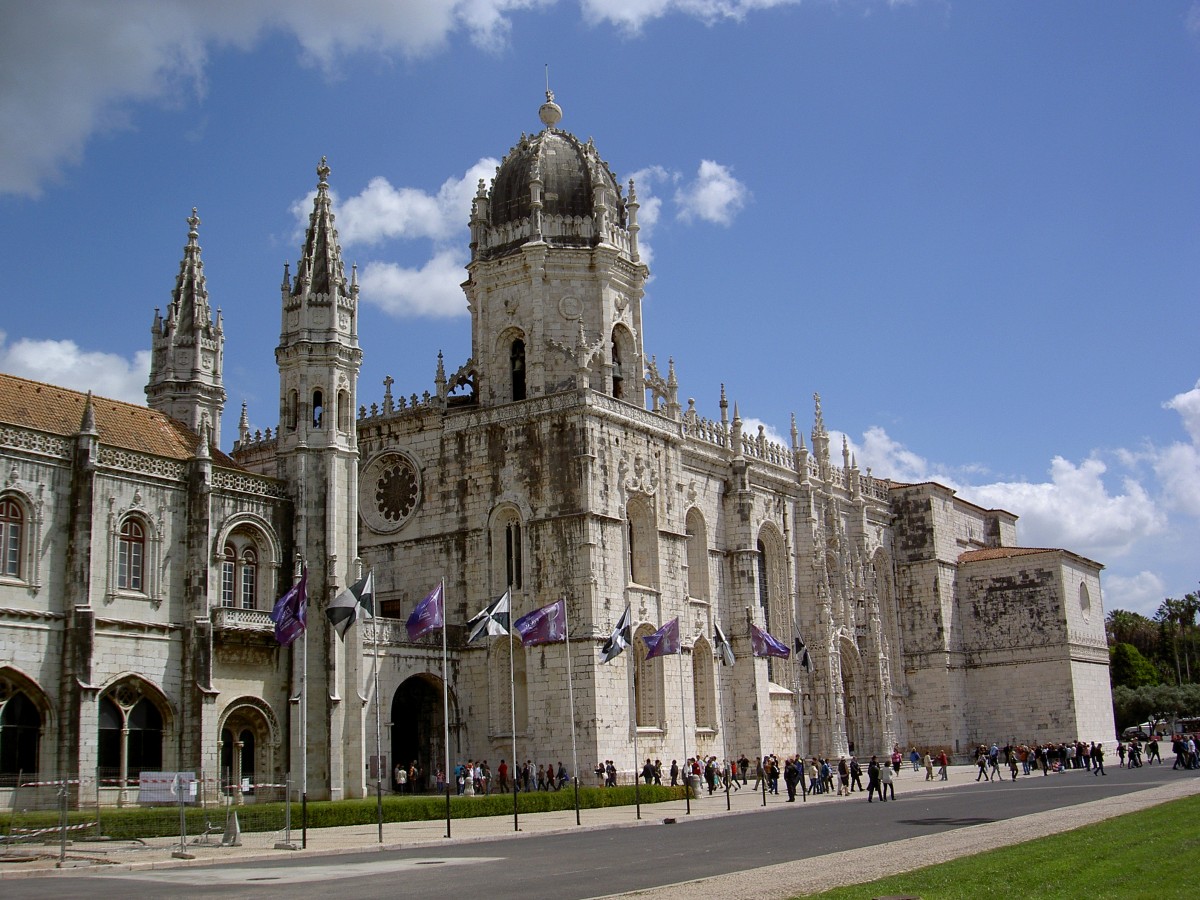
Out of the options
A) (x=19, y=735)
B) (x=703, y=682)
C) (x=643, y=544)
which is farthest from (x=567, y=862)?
(x=703, y=682)

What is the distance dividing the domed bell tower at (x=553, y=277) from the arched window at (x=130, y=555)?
53.8 ft

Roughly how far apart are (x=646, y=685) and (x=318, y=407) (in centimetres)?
1608

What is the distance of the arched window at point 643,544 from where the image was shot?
5066 cm

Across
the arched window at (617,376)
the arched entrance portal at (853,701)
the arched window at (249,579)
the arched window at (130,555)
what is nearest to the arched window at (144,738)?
the arched window at (130,555)

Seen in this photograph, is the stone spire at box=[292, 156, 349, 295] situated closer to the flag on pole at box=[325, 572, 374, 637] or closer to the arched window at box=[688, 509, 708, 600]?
the flag on pole at box=[325, 572, 374, 637]

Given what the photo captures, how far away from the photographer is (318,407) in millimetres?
43969

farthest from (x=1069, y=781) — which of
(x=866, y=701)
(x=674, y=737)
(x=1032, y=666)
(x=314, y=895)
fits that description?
(x=314, y=895)

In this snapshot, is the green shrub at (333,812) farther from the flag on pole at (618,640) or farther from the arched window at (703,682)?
the arched window at (703,682)

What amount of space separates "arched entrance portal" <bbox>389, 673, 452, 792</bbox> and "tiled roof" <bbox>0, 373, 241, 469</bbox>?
10.8 m

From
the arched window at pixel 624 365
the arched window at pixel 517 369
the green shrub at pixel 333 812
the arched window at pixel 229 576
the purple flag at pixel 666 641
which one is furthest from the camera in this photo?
the arched window at pixel 624 365

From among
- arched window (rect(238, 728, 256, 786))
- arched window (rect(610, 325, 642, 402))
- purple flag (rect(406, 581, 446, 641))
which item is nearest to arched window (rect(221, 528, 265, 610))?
arched window (rect(238, 728, 256, 786))

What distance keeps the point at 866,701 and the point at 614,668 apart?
914 inches

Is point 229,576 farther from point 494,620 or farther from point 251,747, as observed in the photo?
point 494,620

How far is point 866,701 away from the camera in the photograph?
2579 inches
